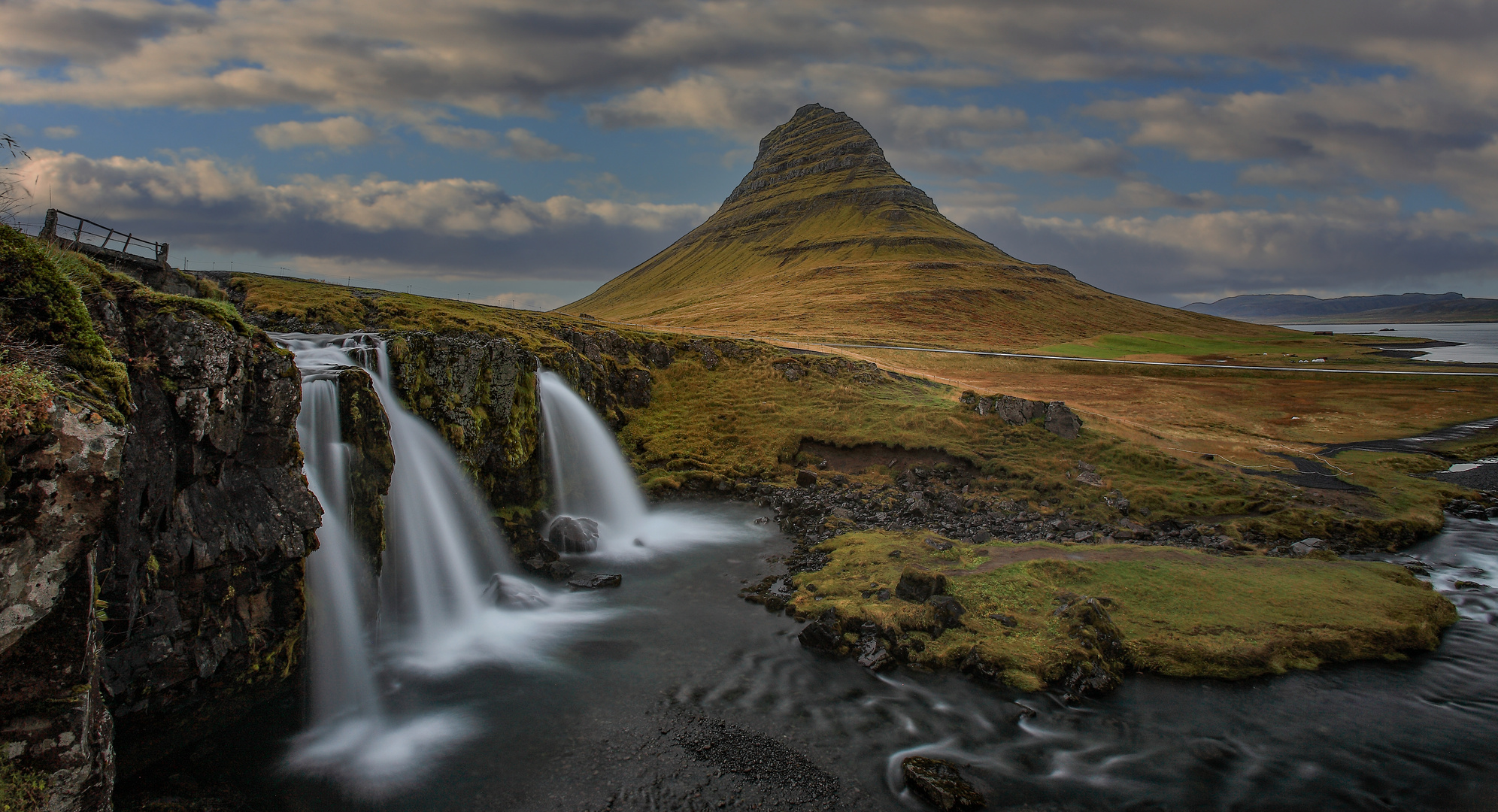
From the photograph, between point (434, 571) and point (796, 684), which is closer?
point (796, 684)

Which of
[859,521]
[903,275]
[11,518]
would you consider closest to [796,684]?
[859,521]

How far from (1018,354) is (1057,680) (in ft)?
293

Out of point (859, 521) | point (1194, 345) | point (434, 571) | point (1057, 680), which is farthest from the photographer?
point (1194, 345)

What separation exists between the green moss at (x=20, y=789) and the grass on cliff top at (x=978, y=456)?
28.5 m

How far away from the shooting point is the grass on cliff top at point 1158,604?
17797 millimetres

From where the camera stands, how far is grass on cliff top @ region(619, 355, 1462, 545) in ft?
97.3

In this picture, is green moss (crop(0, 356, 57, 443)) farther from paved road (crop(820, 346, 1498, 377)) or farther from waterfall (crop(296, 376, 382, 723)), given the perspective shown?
paved road (crop(820, 346, 1498, 377))

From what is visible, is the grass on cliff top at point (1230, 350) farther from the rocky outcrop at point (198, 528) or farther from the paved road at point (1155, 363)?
the rocky outcrop at point (198, 528)

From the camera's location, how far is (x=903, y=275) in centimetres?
16500

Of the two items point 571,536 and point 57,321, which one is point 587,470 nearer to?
point 571,536

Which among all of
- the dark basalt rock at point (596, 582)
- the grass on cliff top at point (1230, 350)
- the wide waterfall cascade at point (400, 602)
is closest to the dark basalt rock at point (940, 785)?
the wide waterfall cascade at point (400, 602)

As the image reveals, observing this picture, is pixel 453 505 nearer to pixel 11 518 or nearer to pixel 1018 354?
pixel 11 518

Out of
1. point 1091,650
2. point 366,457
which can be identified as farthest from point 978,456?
point 366,457

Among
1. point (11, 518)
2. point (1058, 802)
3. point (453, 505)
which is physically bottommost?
point (1058, 802)
